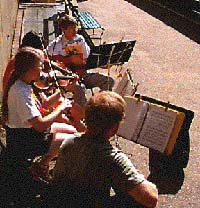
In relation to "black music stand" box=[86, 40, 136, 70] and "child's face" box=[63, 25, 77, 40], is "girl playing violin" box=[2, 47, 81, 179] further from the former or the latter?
"child's face" box=[63, 25, 77, 40]

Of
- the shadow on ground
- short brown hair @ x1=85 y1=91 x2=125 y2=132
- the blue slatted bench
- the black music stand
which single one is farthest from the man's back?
the shadow on ground

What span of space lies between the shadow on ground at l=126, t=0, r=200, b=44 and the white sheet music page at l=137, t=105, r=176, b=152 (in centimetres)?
645

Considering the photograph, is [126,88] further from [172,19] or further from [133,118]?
[172,19]

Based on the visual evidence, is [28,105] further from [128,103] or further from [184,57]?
[184,57]

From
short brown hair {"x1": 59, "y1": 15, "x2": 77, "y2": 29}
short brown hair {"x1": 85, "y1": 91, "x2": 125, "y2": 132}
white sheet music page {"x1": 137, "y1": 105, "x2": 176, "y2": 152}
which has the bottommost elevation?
white sheet music page {"x1": 137, "y1": 105, "x2": 176, "y2": 152}

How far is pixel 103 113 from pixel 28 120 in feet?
3.54

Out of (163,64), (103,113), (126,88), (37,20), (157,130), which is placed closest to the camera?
(103,113)

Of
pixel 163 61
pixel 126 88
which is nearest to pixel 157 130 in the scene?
pixel 126 88

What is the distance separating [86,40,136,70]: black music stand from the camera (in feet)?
16.7

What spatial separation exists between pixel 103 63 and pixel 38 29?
336 cm

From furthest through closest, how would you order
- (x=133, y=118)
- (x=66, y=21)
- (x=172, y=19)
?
(x=172, y=19) → (x=66, y=21) → (x=133, y=118)

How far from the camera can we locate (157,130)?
413 cm

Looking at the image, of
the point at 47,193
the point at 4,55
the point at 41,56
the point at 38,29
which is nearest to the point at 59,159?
the point at 47,193

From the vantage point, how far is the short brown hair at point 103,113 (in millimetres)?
2746
